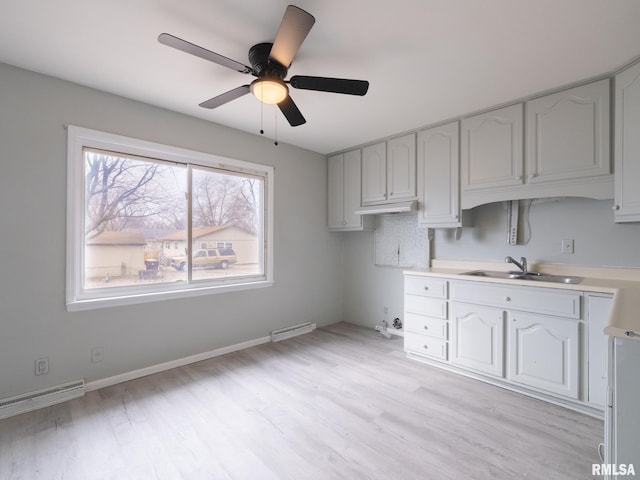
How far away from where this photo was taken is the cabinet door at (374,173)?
3656 millimetres

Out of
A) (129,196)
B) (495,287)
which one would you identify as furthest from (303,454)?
(129,196)

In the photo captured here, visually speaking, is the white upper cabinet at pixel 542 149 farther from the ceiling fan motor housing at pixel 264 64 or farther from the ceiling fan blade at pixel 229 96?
the ceiling fan blade at pixel 229 96

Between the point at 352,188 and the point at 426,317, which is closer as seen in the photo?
the point at 426,317

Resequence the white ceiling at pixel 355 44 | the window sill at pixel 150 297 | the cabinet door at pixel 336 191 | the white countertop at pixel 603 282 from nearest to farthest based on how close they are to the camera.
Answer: the white countertop at pixel 603 282 < the white ceiling at pixel 355 44 < the window sill at pixel 150 297 < the cabinet door at pixel 336 191

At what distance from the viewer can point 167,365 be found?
2865 mm

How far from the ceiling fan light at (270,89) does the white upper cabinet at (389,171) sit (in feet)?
6.20

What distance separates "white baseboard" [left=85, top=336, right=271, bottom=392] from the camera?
2504 millimetres

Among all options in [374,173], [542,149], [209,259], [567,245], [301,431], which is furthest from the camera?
[374,173]

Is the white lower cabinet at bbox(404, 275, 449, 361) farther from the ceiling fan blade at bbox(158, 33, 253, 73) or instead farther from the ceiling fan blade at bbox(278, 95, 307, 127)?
the ceiling fan blade at bbox(158, 33, 253, 73)

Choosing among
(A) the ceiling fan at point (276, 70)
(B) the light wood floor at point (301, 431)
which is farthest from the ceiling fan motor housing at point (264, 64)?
(B) the light wood floor at point (301, 431)

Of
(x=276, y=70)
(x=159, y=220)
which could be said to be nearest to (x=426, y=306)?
(x=276, y=70)

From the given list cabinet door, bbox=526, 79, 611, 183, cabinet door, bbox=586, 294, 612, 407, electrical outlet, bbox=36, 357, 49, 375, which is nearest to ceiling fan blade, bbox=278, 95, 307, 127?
cabinet door, bbox=526, 79, 611, 183

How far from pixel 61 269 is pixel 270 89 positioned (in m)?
2.13

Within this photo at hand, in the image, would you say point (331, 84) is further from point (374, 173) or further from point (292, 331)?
point (292, 331)
